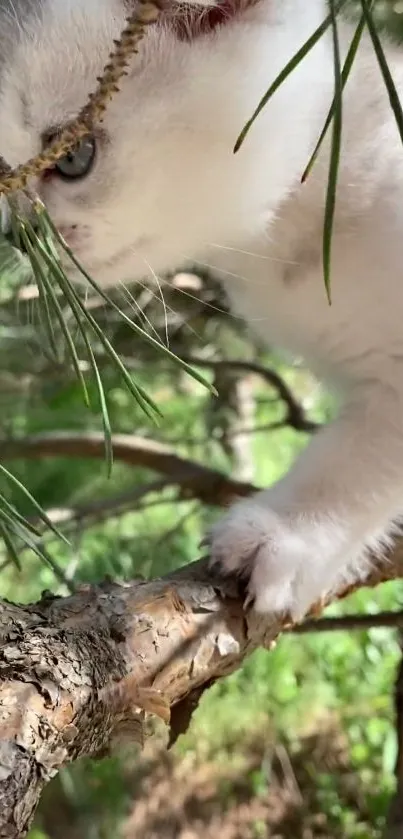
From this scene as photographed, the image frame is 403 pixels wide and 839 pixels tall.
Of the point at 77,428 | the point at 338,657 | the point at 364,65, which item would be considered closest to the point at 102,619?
the point at 364,65

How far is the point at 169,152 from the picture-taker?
0.48m

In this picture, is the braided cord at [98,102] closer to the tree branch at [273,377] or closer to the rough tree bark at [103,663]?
the rough tree bark at [103,663]

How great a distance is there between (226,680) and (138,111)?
94 centimetres

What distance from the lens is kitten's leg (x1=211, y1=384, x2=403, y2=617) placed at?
0.58 meters

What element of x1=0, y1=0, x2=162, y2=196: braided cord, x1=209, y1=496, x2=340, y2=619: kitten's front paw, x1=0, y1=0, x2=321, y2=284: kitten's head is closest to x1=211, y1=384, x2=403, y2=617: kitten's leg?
x1=209, y1=496, x2=340, y2=619: kitten's front paw

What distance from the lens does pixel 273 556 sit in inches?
22.5

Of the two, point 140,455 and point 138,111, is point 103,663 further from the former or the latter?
point 140,455

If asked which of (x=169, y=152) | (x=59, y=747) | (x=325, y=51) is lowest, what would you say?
(x=59, y=747)

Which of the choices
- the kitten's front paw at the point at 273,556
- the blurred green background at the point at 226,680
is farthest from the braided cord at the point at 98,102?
the blurred green background at the point at 226,680

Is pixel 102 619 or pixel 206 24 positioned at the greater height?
pixel 206 24

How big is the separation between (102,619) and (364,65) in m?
0.45

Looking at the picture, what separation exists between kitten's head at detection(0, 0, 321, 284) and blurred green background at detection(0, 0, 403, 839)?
41cm

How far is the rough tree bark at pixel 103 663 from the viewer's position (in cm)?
31

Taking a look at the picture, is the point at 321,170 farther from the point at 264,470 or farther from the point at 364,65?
the point at 264,470
